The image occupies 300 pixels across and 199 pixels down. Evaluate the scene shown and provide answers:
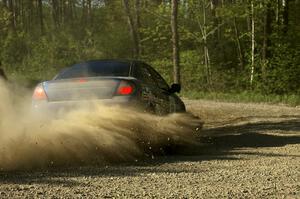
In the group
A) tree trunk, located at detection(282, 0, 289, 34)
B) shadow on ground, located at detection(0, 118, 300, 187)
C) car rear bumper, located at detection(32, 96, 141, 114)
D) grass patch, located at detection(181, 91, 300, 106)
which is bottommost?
grass patch, located at detection(181, 91, 300, 106)

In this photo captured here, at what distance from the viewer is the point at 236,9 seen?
1041 inches

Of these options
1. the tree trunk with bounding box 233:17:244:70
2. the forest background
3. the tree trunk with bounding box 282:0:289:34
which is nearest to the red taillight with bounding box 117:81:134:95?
the forest background

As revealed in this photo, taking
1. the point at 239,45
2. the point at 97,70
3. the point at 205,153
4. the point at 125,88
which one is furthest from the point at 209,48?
the point at 125,88

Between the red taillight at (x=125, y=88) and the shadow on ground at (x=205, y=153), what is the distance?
1.07 meters

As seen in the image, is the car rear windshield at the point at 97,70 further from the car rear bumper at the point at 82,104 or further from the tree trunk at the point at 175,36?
the tree trunk at the point at 175,36

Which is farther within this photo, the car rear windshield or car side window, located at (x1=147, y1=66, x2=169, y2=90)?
car side window, located at (x1=147, y1=66, x2=169, y2=90)

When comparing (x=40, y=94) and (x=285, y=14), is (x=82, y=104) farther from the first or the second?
(x=285, y=14)

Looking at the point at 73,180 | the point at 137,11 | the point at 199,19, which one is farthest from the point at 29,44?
the point at 73,180

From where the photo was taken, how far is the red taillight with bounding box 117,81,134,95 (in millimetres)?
7676

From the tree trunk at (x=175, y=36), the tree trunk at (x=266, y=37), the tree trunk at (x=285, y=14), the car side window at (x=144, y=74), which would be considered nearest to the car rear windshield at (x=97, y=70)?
the car side window at (x=144, y=74)

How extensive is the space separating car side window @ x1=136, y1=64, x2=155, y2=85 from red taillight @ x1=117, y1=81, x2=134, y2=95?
0.79 m

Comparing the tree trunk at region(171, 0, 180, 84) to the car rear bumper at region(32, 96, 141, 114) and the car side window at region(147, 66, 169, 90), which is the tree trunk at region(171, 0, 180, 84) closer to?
the car side window at region(147, 66, 169, 90)

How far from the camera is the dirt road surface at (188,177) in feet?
16.7

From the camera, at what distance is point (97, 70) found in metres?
8.62
